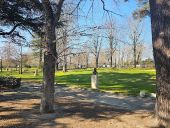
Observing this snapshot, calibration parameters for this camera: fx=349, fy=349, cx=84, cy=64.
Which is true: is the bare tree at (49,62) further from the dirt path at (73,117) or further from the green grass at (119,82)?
the green grass at (119,82)

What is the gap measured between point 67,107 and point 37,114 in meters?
2.07

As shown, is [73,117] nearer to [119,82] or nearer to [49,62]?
[49,62]

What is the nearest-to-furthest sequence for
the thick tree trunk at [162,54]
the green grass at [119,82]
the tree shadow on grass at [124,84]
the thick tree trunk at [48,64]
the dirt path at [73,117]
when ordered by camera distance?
the thick tree trunk at [162,54]
the dirt path at [73,117]
the thick tree trunk at [48,64]
the tree shadow on grass at [124,84]
the green grass at [119,82]

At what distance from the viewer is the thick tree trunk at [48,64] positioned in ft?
42.1

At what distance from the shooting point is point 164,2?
419 inches

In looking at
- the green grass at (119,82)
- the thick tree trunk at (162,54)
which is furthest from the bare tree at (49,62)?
the green grass at (119,82)

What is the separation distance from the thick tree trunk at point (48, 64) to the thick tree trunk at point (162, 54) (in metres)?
3.90

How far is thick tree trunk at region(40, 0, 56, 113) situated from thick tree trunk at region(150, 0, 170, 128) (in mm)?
3903

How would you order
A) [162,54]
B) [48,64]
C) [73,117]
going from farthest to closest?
[48,64] → [73,117] → [162,54]

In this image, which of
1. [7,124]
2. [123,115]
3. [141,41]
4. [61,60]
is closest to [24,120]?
[7,124]

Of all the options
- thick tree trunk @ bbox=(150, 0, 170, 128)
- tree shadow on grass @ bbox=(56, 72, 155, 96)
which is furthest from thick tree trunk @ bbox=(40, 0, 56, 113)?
tree shadow on grass @ bbox=(56, 72, 155, 96)

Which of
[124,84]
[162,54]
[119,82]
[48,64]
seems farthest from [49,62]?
[119,82]

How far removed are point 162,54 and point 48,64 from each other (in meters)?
4.27

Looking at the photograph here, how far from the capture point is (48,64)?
42.1 feet
